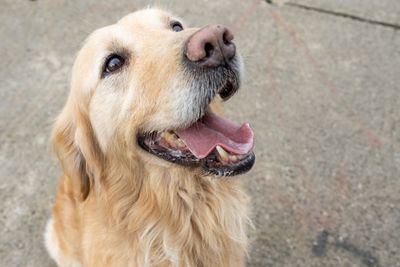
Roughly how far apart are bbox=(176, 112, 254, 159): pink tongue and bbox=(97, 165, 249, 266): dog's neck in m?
0.27

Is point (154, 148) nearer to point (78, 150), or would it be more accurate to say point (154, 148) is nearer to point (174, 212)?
point (174, 212)

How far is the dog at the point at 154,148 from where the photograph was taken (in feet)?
7.57

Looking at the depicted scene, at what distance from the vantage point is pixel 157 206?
2.67m

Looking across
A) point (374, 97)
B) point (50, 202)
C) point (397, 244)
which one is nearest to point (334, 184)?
point (397, 244)

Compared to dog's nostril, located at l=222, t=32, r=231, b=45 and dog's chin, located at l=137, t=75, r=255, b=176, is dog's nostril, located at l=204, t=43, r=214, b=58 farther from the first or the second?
dog's chin, located at l=137, t=75, r=255, b=176

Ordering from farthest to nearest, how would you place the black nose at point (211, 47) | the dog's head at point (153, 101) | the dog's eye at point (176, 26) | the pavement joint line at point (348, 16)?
the pavement joint line at point (348, 16) → the dog's eye at point (176, 26) → the dog's head at point (153, 101) → the black nose at point (211, 47)

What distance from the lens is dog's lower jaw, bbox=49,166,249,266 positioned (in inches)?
104

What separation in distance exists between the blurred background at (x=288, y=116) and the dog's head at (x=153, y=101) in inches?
30.7

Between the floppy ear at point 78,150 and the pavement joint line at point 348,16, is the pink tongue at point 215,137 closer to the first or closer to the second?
the floppy ear at point 78,150

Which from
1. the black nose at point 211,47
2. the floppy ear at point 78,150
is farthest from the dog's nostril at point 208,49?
the floppy ear at point 78,150

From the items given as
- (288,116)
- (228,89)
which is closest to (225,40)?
(228,89)

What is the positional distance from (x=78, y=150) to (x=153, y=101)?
2.15ft

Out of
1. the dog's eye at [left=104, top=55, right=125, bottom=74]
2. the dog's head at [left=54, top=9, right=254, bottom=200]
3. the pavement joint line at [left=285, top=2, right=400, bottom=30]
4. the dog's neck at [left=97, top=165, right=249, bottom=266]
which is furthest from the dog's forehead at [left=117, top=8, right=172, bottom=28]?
the pavement joint line at [left=285, top=2, right=400, bottom=30]

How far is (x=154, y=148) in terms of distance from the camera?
2449 millimetres
